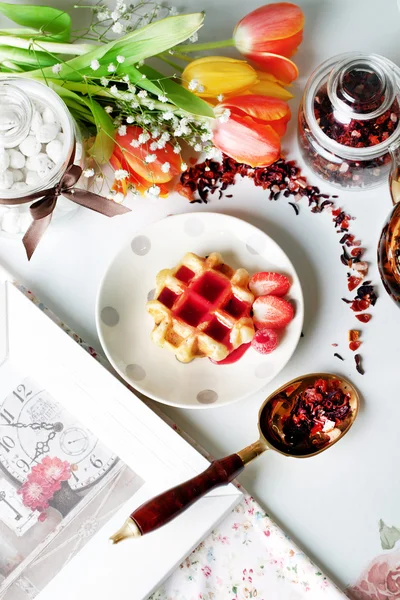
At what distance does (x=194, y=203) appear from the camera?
120 cm

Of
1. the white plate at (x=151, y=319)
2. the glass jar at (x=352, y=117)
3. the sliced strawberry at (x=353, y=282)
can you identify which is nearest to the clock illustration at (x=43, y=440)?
the white plate at (x=151, y=319)

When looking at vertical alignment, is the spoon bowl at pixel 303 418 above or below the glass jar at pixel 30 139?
below

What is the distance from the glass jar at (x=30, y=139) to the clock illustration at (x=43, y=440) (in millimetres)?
344

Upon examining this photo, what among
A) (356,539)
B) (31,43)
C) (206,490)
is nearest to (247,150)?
(31,43)

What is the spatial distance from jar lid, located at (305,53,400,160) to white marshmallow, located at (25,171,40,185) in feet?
1.47

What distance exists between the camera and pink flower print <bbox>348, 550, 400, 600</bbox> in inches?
41.1

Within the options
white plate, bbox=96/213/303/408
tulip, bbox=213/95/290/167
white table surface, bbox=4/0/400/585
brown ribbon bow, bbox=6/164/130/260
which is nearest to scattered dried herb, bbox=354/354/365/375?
white table surface, bbox=4/0/400/585

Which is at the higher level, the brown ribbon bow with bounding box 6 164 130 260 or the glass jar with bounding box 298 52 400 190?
the brown ribbon bow with bounding box 6 164 130 260

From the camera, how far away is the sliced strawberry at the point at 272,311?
1.08 m

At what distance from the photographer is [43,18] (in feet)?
3.65

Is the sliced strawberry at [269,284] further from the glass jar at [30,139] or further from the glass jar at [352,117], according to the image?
the glass jar at [30,139]

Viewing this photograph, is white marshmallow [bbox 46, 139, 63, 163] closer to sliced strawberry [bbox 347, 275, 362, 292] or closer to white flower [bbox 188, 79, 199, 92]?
white flower [bbox 188, 79, 199, 92]

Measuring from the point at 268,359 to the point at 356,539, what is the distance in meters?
0.32

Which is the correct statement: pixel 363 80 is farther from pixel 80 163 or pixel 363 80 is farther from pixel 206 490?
pixel 206 490
